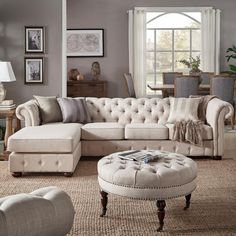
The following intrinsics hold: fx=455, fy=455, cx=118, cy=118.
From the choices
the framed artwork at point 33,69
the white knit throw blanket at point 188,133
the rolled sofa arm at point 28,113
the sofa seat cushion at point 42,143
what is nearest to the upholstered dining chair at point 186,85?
the white knit throw blanket at point 188,133

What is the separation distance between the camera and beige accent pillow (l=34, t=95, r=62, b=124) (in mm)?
5836

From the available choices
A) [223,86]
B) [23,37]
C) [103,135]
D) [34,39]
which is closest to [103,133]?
[103,135]

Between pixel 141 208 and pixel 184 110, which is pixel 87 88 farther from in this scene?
pixel 141 208

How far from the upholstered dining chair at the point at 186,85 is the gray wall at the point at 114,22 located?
2.59 meters

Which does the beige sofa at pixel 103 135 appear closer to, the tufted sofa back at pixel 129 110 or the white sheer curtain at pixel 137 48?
the tufted sofa back at pixel 129 110

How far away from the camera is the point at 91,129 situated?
5.52 m

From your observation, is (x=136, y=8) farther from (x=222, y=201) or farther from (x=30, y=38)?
(x=222, y=201)

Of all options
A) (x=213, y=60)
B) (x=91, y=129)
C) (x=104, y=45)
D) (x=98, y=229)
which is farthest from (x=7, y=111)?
(x=213, y=60)

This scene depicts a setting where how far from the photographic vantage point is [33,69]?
22.7 ft

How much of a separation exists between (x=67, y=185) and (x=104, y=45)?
19.2 ft

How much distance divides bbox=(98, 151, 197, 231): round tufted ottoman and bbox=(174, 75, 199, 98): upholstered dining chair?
4.06 meters

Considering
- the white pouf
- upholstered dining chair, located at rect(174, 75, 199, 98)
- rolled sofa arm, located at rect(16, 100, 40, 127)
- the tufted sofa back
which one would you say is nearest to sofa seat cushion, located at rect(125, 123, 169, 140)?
the tufted sofa back

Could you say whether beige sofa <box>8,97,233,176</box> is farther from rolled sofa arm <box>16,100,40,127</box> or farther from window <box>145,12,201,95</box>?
window <box>145,12,201,95</box>

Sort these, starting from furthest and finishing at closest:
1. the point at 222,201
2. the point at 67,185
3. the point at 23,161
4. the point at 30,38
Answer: the point at 30,38
the point at 23,161
the point at 67,185
the point at 222,201
